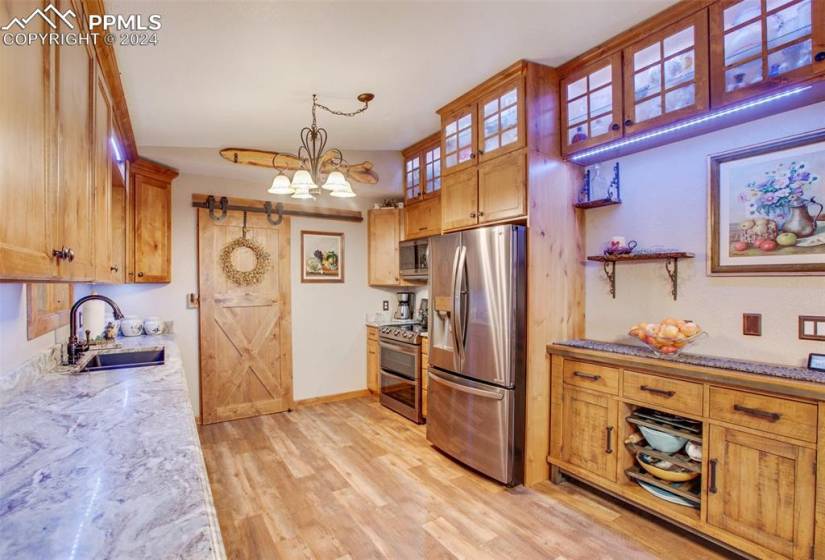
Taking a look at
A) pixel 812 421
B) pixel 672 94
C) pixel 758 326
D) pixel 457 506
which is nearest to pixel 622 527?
pixel 457 506

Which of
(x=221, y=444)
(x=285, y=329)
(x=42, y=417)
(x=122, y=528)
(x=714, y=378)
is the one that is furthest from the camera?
(x=285, y=329)

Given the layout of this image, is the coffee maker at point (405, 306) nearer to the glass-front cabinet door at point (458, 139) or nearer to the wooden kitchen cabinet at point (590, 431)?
the glass-front cabinet door at point (458, 139)

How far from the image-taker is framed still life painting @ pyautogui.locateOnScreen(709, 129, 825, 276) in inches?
75.4

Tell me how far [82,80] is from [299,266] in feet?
10.3

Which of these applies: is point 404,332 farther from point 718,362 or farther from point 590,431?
point 718,362

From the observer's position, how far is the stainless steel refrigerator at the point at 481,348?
2.60 metres

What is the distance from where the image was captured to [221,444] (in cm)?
346

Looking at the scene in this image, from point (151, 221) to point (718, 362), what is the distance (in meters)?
4.27

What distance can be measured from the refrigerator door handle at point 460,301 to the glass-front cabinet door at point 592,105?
0.99 m

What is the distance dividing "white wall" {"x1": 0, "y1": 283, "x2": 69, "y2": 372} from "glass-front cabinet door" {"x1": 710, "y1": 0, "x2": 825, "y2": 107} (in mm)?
3284

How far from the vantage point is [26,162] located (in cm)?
85

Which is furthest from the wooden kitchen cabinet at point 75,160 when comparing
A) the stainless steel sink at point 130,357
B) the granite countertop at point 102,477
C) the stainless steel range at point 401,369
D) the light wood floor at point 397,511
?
the stainless steel range at point 401,369

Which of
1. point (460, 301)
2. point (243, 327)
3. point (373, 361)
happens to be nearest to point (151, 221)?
point (243, 327)

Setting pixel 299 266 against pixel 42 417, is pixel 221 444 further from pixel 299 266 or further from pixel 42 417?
pixel 42 417
